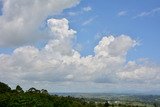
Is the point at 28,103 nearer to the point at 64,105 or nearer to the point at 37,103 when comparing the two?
the point at 37,103

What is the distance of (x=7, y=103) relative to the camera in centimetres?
19475

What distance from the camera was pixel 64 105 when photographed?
7869 inches

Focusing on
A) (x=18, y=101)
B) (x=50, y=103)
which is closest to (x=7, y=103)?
(x=18, y=101)

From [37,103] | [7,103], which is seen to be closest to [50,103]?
[37,103]

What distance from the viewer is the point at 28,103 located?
192 meters

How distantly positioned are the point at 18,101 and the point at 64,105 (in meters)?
25.6

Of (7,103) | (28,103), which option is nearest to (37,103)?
(28,103)

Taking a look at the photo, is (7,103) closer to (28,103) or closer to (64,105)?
(28,103)

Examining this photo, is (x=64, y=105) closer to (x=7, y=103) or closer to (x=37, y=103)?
(x=37, y=103)

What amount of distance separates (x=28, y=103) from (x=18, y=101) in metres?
5.49

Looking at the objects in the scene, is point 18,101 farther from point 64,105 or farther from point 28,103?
point 64,105

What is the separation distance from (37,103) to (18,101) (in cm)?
1048

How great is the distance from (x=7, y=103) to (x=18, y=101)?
6.87 metres

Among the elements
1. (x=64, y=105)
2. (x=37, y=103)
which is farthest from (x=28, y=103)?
(x=64, y=105)
